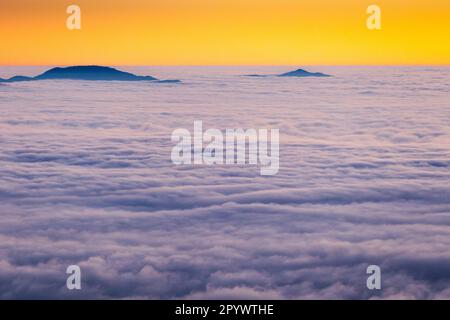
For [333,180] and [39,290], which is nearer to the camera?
[39,290]

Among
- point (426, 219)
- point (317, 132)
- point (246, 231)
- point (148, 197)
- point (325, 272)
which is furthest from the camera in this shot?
point (317, 132)

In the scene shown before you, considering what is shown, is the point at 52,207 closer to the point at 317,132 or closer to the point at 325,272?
A: the point at 325,272

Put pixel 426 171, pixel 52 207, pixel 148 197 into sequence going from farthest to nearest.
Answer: pixel 426 171 < pixel 148 197 < pixel 52 207

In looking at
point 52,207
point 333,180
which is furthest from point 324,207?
point 52,207

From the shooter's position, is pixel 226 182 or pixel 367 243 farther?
pixel 226 182

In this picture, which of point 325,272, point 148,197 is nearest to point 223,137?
point 148,197

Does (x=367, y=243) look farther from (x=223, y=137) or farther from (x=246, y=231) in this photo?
(x=223, y=137)

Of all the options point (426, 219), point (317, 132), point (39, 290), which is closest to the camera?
point (39, 290)

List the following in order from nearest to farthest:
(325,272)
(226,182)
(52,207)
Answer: (325,272) < (52,207) < (226,182)

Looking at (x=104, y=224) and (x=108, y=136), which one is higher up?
(x=108, y=136)
